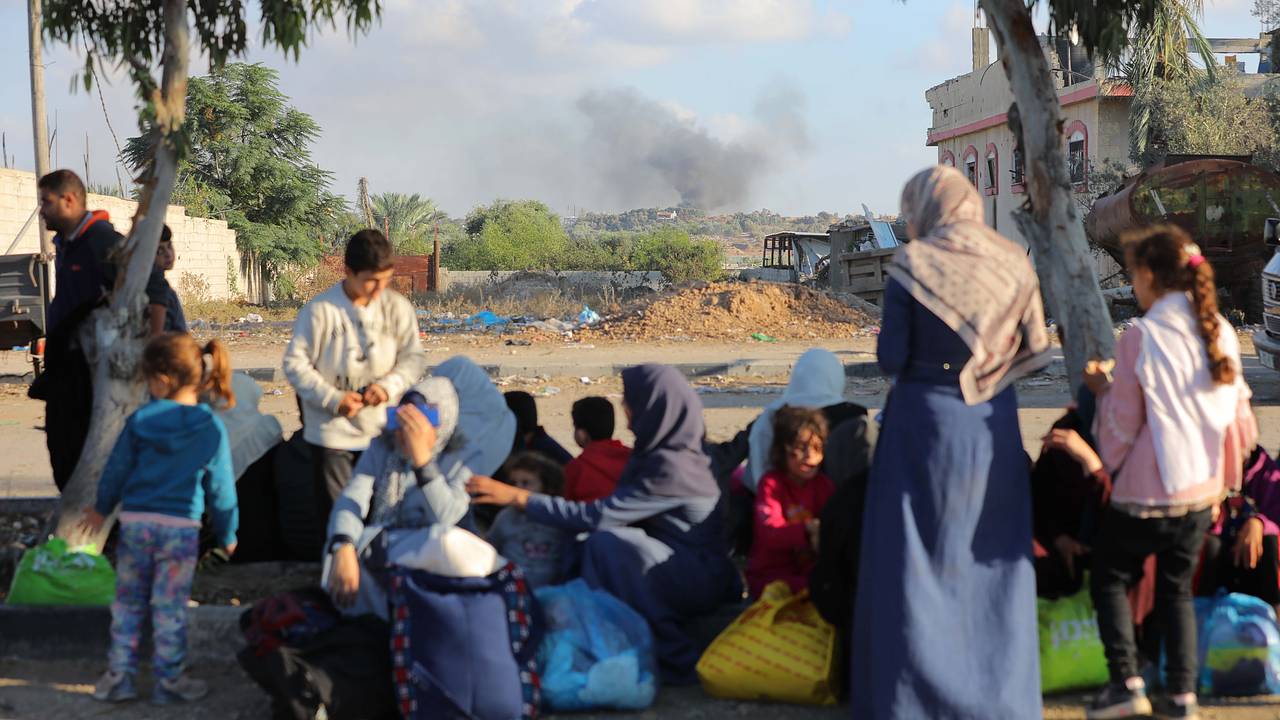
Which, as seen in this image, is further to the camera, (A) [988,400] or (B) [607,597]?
(B) [607,597]

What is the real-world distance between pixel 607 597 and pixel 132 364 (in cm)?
223

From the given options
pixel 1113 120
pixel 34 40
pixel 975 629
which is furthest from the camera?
pixel 1113 120

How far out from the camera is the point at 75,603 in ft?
15.1

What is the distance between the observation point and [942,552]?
3.54 metres

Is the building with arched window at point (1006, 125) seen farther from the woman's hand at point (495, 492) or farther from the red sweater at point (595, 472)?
the woman's hand at point (495, 492)

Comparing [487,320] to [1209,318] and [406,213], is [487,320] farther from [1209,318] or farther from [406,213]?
[406,213]

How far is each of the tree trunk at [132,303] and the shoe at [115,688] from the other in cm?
92

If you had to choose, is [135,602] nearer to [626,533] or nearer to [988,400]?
[626,533]

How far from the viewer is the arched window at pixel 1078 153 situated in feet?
97.9

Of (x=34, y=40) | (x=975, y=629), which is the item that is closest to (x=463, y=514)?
(x=975, y=629)

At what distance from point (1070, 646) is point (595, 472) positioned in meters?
1.83

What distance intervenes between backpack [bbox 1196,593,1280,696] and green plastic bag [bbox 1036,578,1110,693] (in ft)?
1.07

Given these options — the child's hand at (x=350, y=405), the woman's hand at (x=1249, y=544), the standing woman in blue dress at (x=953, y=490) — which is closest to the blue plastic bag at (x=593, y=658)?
the standing woman in blue dress at (x=953, y=490)

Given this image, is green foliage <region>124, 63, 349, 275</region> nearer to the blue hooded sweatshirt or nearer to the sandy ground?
the sandy ground
